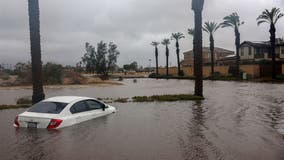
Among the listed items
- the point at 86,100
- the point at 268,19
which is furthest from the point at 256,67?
the point at 86,100

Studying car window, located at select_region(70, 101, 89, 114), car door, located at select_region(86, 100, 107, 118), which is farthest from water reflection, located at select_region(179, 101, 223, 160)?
car window, located at select_region(70, 101, 89, 114)

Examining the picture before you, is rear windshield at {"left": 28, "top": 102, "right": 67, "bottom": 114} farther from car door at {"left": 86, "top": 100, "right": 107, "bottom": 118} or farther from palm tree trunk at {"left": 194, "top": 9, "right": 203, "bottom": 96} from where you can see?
palm tree trunk at {"left": 194, "top": 9, "right": 203, "bottom": 96}

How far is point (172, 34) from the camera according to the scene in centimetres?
9412

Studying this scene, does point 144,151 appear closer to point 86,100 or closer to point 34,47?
point 86,100

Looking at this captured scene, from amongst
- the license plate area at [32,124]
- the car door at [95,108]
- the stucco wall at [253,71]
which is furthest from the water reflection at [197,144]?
the stucco wall at [253,71]

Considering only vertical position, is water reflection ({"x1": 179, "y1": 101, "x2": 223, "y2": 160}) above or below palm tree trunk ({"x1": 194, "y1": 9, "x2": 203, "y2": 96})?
below

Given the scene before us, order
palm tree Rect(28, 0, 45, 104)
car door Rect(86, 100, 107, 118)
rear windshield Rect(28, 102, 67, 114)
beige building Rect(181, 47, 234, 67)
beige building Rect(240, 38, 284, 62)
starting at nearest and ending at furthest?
rear windshield Rect(28, 102, 67, 114) → car door Rect(86, 100, 107, 118) → palm tree Rect(28, 0, 45, 104) → beige building Rect(240, 38, 284, 62) → beige building Rect(181, 47, 234, 67)

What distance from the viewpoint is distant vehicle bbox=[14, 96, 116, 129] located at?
1127cm

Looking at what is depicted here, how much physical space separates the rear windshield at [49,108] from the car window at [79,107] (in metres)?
0.39

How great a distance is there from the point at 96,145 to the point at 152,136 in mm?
2122

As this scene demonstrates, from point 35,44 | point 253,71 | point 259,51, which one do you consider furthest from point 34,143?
point 259,51

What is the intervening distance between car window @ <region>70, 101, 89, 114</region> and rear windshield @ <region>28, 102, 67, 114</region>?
392 millimetres

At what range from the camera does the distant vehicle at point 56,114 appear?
444 inches

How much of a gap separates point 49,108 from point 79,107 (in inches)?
48.9
